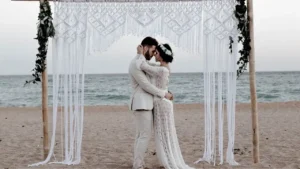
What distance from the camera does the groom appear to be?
4828mm

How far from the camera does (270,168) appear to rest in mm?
5133

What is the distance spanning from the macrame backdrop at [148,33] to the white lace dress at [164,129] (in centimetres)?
55

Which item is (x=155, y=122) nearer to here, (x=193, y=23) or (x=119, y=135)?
(x=193, y=23)

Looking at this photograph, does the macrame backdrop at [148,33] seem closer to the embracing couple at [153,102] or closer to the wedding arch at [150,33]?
the wedding arch at [150,33]

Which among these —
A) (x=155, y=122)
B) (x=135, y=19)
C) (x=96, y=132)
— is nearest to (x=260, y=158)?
(x=155, y=122)

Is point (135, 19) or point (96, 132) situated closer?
point (135, 19)

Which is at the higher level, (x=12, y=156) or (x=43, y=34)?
(x=43, y=34)

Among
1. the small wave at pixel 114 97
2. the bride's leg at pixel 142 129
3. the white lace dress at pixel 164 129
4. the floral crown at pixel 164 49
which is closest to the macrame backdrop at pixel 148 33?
the floral crown at pixel 164 49

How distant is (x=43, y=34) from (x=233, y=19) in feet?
7.55

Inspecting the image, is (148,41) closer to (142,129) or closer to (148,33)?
(148,33)

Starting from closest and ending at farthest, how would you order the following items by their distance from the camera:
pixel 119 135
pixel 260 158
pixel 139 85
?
pixel 139 85
pixel 260 158
pixel 119 135

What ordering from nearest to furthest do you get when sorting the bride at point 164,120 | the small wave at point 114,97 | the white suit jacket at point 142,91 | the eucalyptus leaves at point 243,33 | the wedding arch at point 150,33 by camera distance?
the white suit jacket at point 142,91
the bride at point 164,120
the eucalyptus leaves at point 243,33
the wedding arch at point 150,33
the small wave at point 114,97

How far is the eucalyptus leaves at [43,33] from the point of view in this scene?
17.3ft

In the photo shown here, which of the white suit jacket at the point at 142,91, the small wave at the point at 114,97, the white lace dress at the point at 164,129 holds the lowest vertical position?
the small wave at the point at 114,97
